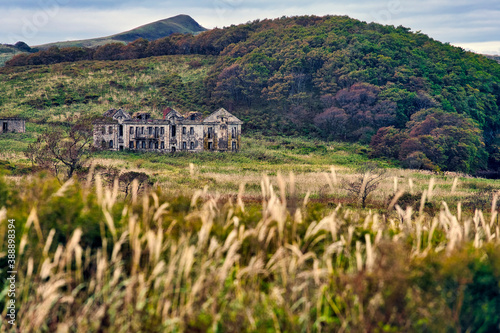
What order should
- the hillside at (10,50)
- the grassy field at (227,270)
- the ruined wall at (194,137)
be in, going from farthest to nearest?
the hillside at (10,50) → the ruined wall at (194,137) → the grassy field at (227,270)

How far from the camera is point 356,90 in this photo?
80.0m

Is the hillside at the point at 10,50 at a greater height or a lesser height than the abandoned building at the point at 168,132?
greater

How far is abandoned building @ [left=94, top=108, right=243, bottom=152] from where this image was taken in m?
58.4

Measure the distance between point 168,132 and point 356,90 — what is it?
34899 mm

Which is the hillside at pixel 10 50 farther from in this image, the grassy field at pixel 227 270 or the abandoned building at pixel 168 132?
the grassy field at pixel 227 270

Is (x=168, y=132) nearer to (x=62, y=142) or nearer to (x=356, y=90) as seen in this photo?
(x=62, y=142)

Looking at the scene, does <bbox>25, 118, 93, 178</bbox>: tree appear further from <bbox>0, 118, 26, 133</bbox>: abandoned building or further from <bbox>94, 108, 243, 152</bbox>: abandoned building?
<bbox>0, 118, 26, 133</bbox>: abandoned building

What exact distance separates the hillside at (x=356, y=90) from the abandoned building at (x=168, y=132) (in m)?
16.3

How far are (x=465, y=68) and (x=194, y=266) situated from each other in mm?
101452

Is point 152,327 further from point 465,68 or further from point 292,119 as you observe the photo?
point 465,68

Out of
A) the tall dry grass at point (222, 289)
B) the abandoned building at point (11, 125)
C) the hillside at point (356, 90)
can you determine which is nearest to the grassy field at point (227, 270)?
the tall dry grass at point (222, 289)

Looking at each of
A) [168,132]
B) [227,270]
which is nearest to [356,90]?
[168,132]

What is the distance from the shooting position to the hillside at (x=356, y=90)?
65.9 m

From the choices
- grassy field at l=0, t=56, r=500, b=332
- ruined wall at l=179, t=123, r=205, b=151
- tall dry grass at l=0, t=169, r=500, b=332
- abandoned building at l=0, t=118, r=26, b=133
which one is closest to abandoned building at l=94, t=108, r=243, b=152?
ruined wall at l=179, t=123, r=205, b=151
